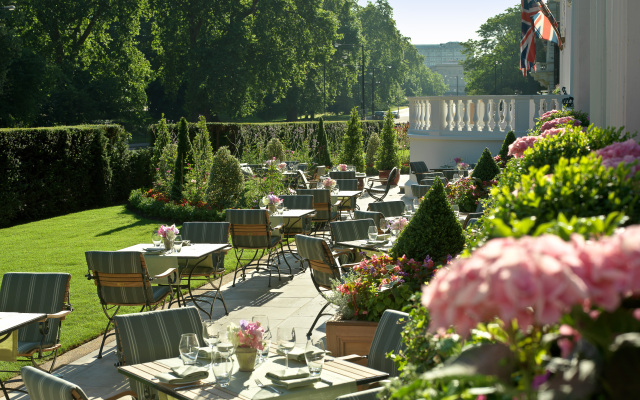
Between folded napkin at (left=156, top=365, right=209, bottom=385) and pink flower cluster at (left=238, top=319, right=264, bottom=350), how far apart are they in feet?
0.83

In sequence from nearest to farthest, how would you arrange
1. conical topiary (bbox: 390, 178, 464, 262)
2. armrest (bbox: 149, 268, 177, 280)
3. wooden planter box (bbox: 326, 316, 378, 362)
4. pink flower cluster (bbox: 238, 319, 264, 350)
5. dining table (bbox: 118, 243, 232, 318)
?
pink flower cluster (bbox: 238, 319, 264, 350), wooden planter box (bbox: 326, 316, 378, 362), conical topiary (bbox: 390, 178, 464, 262), armrest (bbox: 149, 268, 177, 280), dining table (bbox: 118, 243, 232, 318)

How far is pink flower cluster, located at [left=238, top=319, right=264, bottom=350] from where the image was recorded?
4.20 meters

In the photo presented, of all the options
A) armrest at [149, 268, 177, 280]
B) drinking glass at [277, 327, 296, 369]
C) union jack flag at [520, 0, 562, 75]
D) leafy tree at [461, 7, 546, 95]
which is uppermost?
leafy tree at [461, 7, 546, 95]

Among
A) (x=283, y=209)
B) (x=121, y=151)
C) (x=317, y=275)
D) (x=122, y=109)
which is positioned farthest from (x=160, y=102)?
(x=317, y=275)

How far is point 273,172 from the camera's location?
1655cm

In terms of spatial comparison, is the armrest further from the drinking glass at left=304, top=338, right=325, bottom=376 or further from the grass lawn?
the drinking glass at left=304, top=338, right=325, bottom=376

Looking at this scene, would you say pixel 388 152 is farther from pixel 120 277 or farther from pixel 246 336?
pixel 246 336

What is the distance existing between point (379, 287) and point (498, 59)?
Answer: 79.2m

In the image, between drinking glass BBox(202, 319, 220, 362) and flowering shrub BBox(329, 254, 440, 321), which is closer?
drinking glass BBox(202, 319, 220, 362)

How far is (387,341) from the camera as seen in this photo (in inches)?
183

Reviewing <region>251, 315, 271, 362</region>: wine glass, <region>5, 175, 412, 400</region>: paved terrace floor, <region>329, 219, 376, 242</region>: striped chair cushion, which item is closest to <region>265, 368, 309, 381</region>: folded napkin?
<region>5, 175, 412, 400</region>: paved terrace floor

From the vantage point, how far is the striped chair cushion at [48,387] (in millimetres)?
3588

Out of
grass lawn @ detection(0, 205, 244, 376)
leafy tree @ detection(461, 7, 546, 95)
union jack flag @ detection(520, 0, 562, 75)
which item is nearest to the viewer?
grass lawn @ detection(0, 205, 244, 376)

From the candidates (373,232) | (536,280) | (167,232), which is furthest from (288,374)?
(167,232)
